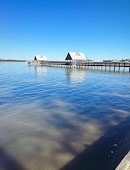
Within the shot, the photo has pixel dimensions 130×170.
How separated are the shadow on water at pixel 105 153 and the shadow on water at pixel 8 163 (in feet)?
3.53

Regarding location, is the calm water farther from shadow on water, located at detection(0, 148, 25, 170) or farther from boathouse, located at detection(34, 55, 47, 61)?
boathouse, located at detection(34, 55, 47, 61)

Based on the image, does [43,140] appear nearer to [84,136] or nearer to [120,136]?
[84,136]

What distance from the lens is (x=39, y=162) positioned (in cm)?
319

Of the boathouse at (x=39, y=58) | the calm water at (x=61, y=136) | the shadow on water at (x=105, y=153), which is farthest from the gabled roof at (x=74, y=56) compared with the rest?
the shadow on water at (x=105, y=153)

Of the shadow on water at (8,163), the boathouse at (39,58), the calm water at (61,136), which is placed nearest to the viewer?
the shadow on water at (8,163)

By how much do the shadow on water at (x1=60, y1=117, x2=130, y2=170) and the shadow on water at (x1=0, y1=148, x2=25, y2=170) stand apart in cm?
108

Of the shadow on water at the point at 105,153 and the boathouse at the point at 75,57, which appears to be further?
the boathouse at the point at 75,57

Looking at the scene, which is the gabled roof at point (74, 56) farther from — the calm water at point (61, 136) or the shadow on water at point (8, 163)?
the shadow on water at point (8, 163)

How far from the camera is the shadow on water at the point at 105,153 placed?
3.05m

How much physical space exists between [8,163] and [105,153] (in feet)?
8.14

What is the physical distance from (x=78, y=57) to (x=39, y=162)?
173 feet

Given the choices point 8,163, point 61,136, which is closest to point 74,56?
point 61,136

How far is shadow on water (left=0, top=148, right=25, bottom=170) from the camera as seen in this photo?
9.88ft

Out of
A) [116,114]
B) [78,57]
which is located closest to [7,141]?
[116,114]
